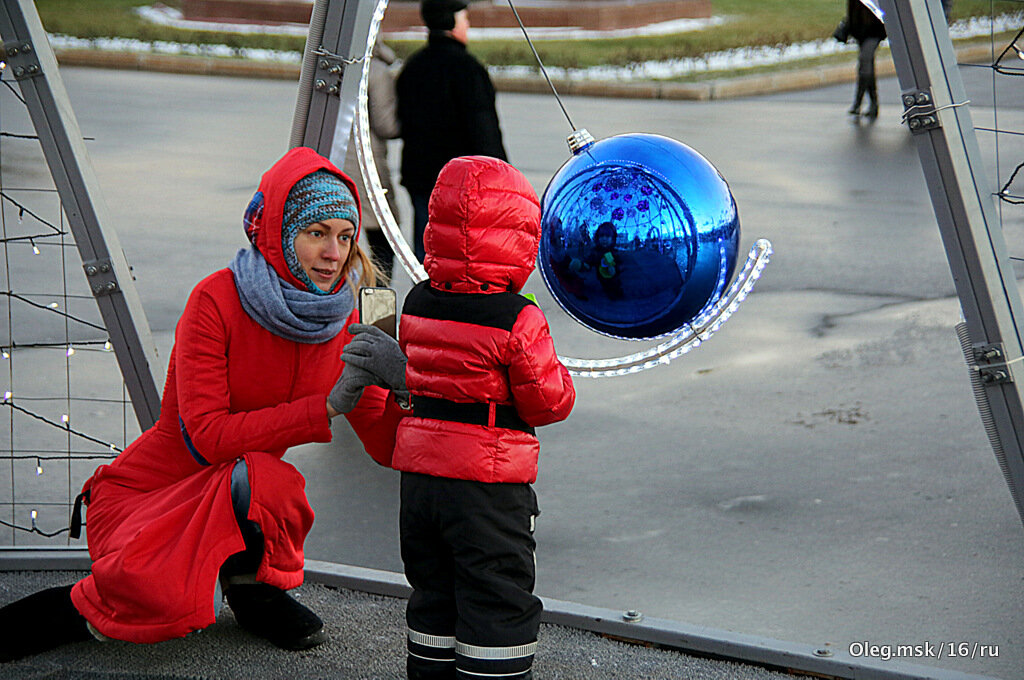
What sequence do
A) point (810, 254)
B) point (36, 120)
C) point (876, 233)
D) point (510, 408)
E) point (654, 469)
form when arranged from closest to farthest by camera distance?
1. point (510, 408)
2. point (36, 120)
3. point (654, 469)
4. point (810, 254)
5. point (876, 233)

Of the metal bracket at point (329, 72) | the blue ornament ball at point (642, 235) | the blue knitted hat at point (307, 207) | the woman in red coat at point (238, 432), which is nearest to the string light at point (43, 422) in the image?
the woman in red coat at point (238, 432)

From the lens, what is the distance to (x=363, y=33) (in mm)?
3172

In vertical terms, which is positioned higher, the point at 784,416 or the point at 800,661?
the point at 784,416

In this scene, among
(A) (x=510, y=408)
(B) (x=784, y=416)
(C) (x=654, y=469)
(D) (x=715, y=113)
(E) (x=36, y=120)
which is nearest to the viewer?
(A) (x=510, y=408)

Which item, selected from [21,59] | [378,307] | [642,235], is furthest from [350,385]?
[21,59]

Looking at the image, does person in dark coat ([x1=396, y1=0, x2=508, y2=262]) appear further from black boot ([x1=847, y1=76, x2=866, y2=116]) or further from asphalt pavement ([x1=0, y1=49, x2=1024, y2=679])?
black boot ([x1=847, y1=76, x2=866, y2=116])

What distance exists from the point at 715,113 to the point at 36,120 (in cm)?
1211

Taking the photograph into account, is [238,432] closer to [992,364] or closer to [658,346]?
[658,346]

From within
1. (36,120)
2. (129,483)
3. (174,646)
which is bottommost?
(174,646)

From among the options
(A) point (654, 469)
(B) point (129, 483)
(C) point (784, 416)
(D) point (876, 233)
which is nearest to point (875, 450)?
(C) point (784, 416)

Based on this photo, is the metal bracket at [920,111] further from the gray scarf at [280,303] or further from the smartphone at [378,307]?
the gray scarf at [280,303]

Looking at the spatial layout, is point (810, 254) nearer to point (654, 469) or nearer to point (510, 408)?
point (654, 469)

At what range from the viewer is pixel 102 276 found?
3.47 meters

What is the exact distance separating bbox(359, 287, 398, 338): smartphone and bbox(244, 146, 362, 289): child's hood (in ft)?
0.61
